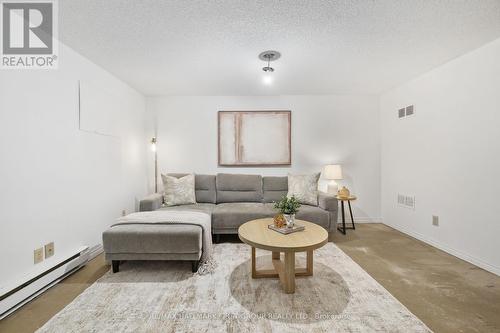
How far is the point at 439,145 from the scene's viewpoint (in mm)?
2973

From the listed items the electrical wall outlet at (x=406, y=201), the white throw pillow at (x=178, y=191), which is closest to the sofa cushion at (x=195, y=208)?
the white throw pillow at (x=178, y=191)

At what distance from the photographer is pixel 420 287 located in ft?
6.72


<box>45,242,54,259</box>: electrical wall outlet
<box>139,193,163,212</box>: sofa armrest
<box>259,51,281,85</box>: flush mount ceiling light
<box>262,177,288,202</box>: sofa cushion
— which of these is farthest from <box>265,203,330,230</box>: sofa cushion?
Answer: <box>45,242,54,259</box>: electrical wall outlet

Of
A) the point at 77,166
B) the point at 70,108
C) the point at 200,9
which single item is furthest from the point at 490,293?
the point at 70,108

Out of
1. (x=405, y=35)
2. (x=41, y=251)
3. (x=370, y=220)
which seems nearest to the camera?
(x=41, y=251)

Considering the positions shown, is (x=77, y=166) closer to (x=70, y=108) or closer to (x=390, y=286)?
(x=70, y=108)

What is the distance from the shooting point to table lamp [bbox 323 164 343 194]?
3832 mm

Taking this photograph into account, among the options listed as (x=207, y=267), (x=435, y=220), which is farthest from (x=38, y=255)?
(x=435, y=220)

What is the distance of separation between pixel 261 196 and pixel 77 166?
2557 millimetres

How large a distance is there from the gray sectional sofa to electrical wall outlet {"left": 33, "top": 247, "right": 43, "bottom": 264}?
1283mm

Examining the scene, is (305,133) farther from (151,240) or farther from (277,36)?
(151,240)

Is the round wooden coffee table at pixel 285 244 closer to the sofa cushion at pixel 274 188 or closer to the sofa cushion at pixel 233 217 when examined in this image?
the sofa cushion at pixel 233 217

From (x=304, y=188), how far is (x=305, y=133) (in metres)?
1.16

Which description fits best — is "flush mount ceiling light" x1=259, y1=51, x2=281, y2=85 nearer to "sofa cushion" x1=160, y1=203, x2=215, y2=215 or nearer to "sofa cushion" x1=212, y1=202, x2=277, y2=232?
"sofa cushion" x1=212, y1=202, x2=277, y2=232
